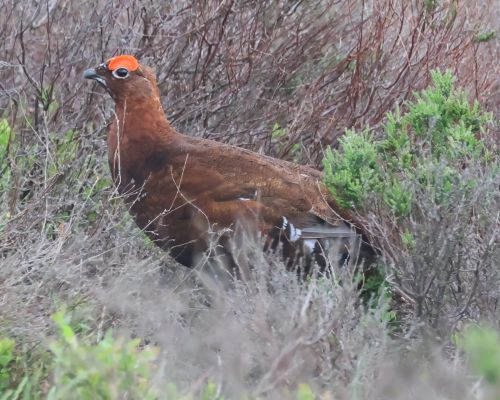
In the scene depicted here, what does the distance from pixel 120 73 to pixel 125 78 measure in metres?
0.03

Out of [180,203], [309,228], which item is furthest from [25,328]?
[309,228]

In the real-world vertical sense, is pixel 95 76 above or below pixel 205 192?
above

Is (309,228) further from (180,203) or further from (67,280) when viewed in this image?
(67,280)

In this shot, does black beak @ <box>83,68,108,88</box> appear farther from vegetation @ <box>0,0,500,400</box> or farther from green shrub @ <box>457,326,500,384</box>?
green shrub @ <box>457,326,500,384</box>

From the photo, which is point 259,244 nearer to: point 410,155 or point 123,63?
point 410,155

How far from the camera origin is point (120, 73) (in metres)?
5.21

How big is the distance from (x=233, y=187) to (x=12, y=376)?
5.43 feet

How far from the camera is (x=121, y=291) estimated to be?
375 centimetres

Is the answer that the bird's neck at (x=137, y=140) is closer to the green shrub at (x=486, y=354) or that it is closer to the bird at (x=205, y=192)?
the bird at (x=205, y=192)

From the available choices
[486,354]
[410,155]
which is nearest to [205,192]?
[410,155]

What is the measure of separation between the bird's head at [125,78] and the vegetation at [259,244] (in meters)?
0.42

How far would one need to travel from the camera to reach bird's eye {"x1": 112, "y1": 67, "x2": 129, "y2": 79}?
5203mm

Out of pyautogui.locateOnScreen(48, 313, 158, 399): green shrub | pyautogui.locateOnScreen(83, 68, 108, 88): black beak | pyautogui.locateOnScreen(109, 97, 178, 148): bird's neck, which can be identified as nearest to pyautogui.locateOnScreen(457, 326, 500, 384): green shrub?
pyautogui.locateOnScreen(48, 313, 158, 399): green shrub

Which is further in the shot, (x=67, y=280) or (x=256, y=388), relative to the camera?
(x=67, y=280)
